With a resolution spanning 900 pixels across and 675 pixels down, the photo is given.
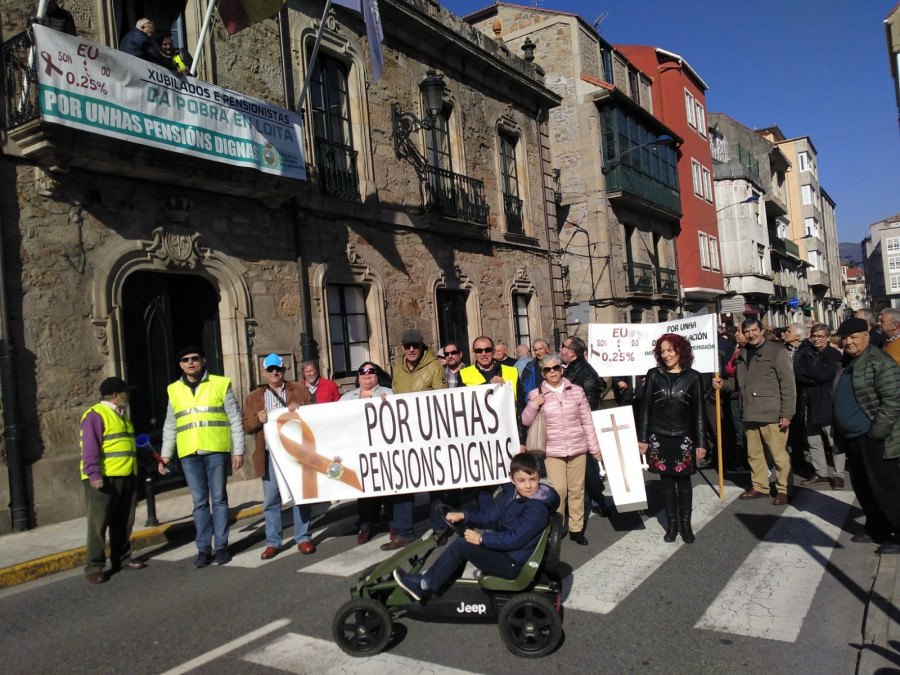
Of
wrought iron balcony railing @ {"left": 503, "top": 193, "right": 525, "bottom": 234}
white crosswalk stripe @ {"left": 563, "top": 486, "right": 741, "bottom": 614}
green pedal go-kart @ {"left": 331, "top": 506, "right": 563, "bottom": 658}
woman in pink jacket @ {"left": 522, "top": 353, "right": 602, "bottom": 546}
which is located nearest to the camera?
green pedal go-kart @ {"left": 331, "top": 506, "right": 563, "bottom": 658}

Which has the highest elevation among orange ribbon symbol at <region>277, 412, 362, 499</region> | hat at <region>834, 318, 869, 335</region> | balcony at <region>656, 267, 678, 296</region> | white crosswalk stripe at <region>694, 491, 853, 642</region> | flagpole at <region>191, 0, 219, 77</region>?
flagpole at <region>191, 0, 219, 77</region>

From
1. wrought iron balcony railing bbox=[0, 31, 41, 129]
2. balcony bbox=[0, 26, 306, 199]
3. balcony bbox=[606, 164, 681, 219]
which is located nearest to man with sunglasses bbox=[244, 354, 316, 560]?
balcony bbox=[0, 26, 306, 199]

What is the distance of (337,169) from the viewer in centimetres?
1260

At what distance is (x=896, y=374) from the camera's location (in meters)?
5.21

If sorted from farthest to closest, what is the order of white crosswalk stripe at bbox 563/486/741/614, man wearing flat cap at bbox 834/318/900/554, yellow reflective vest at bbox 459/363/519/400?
yellow reflective vest at bbox 459/363/519/400 → man wearing flat cap at bbox 834/318/900/554 → white crosswalk stripe at bbox 563/486/741/614

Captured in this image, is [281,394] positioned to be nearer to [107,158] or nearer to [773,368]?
[107,158]

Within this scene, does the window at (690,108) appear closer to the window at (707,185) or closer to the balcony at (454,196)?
the window at (707,185)

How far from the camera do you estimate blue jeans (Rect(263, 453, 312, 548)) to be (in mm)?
6281

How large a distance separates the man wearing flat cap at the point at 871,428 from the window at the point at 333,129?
9070 millimetres

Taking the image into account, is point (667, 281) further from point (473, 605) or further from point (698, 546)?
point (473, 605)

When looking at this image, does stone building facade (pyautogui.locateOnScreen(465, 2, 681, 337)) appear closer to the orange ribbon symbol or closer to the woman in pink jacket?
the woman in pink jacket

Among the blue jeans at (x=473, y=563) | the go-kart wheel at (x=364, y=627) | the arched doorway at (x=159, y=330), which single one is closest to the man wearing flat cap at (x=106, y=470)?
the go-kart wheel at (x=364, y=627)

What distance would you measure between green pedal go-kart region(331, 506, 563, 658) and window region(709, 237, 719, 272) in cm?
3325

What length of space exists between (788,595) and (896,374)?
1.96 metres
